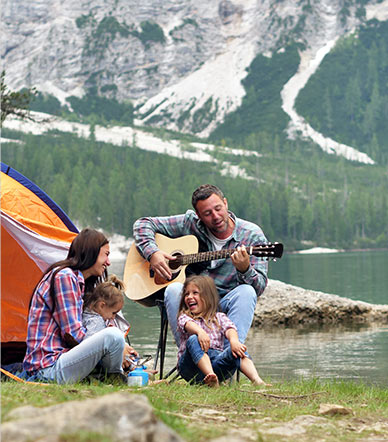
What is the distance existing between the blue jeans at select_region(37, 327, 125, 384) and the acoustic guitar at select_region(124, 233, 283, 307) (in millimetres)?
1515

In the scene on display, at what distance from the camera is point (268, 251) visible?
629 centimetres

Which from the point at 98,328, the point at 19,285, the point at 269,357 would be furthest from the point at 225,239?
the point at 269,357

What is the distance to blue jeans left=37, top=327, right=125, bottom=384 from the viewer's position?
5.41 metres

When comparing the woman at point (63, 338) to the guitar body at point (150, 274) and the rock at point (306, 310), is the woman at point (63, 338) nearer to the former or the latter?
the guitar body at point (150, 274)

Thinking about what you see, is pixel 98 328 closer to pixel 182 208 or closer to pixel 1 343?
pixel 1 343

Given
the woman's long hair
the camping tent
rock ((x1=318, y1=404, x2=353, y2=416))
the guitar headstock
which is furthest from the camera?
the camping tent

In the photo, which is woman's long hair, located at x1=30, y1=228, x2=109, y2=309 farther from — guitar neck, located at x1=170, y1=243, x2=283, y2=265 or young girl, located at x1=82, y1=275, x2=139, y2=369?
guitar neck, located at x1=170, y1=243, x2=283, y2=265

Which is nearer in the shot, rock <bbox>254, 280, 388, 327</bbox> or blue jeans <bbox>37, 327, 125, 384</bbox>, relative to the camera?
blue jeans <bbox>37, 327, 125, 384</bbox>

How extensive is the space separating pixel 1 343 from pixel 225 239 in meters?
2.98

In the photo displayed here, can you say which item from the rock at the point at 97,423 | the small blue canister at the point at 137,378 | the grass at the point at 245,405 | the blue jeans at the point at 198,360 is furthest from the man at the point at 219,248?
the rock at the point at 97,423

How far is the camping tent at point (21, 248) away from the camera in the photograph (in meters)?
7.73

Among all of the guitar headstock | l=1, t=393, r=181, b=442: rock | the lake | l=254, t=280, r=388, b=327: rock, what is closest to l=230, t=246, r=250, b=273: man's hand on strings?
the guitar headstock

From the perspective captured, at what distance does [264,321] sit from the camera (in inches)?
667

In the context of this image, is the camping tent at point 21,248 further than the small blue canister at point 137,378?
Yes
